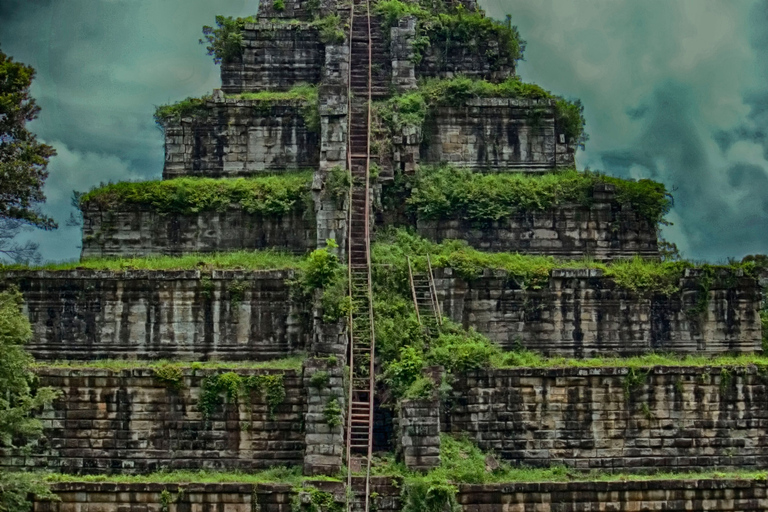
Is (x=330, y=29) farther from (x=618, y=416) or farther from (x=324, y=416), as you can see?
(x=618, y=416)

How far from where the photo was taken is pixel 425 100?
104 ft

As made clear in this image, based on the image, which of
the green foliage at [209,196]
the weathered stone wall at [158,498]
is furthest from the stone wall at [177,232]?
the weathered stone wall at [158,498]

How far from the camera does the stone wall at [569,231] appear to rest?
29844 millimetres

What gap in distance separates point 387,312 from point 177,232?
6464 mm

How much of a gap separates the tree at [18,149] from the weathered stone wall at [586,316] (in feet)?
33.6

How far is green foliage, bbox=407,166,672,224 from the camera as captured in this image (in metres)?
29.8

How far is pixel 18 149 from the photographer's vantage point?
2920cm

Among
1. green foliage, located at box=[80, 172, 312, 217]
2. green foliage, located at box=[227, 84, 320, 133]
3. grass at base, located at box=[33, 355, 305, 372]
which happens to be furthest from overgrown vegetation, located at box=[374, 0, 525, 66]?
grass at base, located at box=[33, 355, 305, 372]

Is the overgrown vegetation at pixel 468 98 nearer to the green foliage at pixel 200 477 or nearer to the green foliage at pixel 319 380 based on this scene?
the green foliage at pixel 319 380

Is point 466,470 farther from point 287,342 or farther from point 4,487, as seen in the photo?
point 4,487

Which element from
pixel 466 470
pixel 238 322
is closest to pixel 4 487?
pixel 238 322

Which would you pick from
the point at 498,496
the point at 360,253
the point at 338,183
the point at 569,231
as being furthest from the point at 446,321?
the point at 569,231

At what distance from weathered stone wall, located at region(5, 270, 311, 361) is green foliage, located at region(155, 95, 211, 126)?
575 centimetres

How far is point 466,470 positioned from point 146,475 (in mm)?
6668
